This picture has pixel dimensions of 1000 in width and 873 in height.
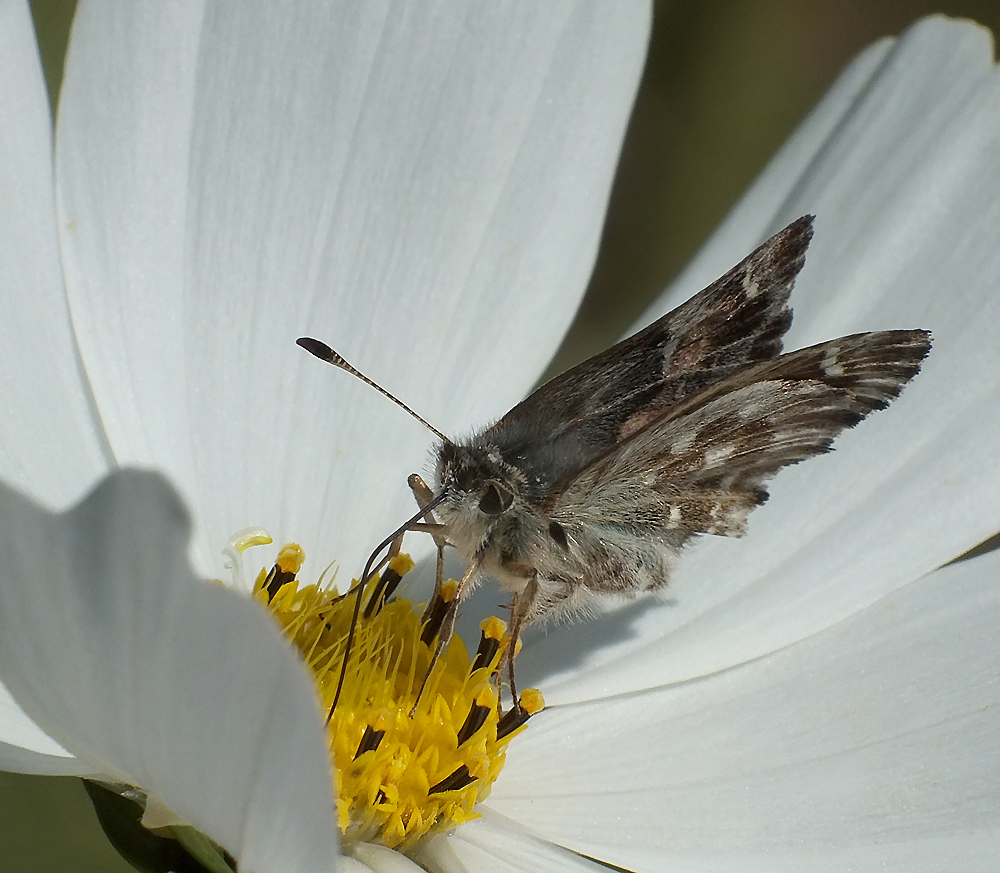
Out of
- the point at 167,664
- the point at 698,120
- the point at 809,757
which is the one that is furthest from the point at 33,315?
the point at 698,120

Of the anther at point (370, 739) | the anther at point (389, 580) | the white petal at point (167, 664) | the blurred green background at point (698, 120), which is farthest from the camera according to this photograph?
the blurred green background at point (698, 120)

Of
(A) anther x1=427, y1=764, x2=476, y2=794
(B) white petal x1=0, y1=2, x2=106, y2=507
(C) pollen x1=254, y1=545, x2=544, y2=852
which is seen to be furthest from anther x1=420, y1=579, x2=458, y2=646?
(B) white petal x1=0, y1=2, x2=106, y2=507

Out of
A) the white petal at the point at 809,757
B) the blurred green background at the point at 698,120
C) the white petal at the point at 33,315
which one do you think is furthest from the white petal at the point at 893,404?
the blurred green background at the point at 698,120

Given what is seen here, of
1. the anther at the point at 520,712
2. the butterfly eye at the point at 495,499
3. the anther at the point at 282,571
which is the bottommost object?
the anther at the point at 520,712

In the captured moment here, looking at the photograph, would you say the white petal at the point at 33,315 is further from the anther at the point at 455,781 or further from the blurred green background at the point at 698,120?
the blurred green background at the point at 698,120

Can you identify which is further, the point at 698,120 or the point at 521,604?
the point at 698,120

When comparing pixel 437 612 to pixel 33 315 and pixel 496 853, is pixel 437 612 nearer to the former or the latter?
pixel 496 853

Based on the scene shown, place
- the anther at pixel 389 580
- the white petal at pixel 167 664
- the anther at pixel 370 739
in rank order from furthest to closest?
1. the anther at pixel 389 580
2. the anther at pixel 370 739
3. the white petal at pixel 167 664
